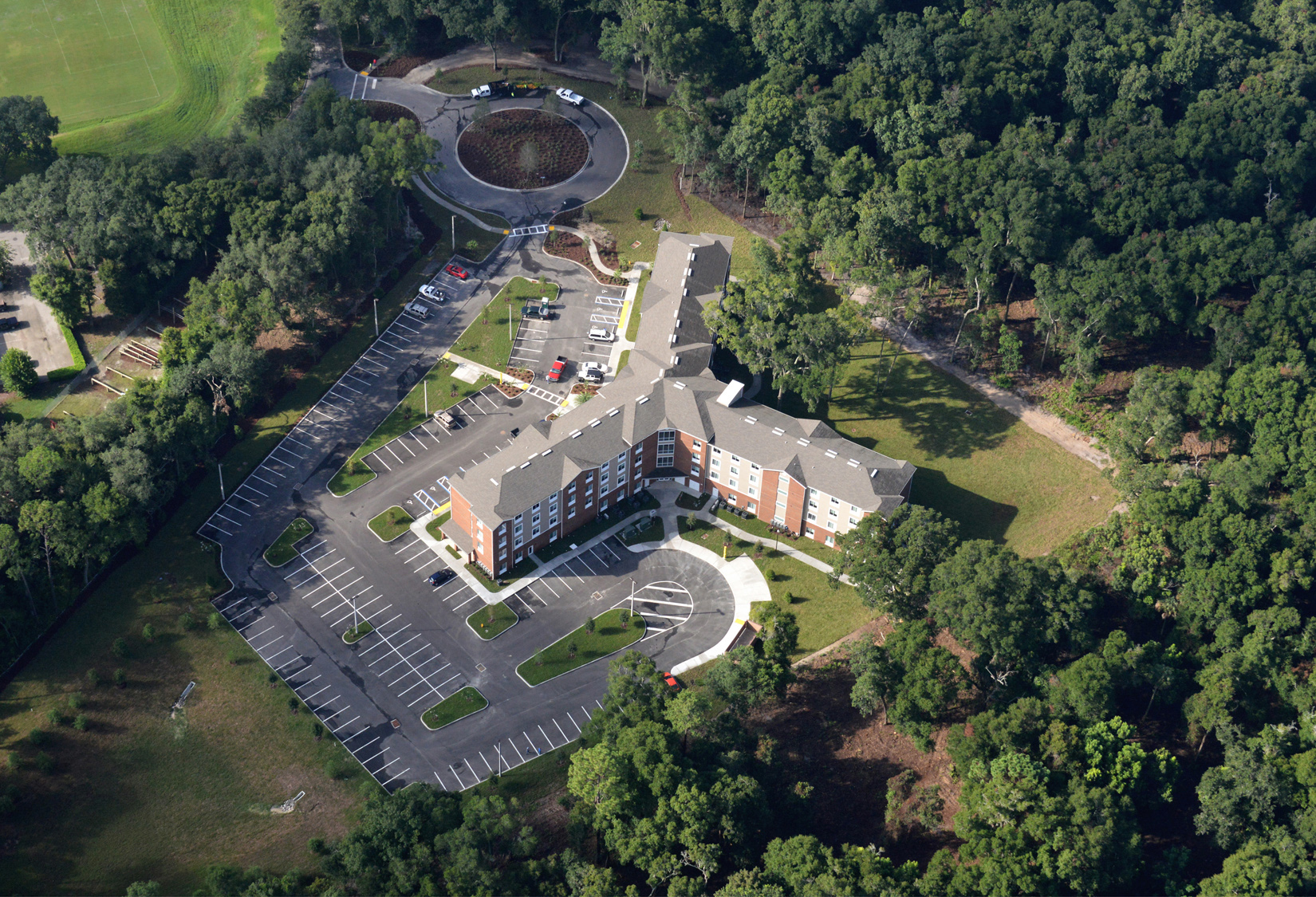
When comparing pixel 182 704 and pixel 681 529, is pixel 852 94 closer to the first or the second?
pixel 681 529

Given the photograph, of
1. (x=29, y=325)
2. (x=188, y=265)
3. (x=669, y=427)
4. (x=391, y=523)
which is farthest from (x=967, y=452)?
(x=29, y=325)

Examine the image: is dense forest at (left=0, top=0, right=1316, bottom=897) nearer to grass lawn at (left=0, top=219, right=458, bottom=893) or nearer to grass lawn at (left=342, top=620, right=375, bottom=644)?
grass lawn at (left=0, top=219, right=458, bottom=893)

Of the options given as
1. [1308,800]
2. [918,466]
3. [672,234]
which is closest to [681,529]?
[918,466]

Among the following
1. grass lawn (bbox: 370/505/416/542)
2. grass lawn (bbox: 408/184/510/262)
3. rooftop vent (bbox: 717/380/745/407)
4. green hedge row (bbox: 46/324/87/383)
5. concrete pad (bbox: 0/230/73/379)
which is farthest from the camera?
grass lawn (bbox: 408/184/510/262)

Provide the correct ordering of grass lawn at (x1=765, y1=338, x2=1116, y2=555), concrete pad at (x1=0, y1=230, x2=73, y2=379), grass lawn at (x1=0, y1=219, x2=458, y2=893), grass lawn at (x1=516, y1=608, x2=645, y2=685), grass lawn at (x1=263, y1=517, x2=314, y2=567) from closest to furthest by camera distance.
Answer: grass lawn at (x1=0, y1=219, x2=458, y2=893), grass lawn at (x1=516, y1=608, x2=645, y2=685), grass lawn at (x1=263, y1=517, x2=314, y2=567), grass lawn at (x1=765, y1=338, x2=1116, y2=555), concrete pad at (x1=0, y1=230, x2=73, y2=379)

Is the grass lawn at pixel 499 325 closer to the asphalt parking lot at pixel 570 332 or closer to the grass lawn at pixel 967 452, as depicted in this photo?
the asphalt parking lot at pixel 570 332

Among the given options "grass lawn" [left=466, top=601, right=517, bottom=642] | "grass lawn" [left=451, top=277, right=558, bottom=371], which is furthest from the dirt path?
"grass lawn" [left=466, top=601, right=517, bottom=642]

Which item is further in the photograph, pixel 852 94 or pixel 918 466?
pixel 852 94
